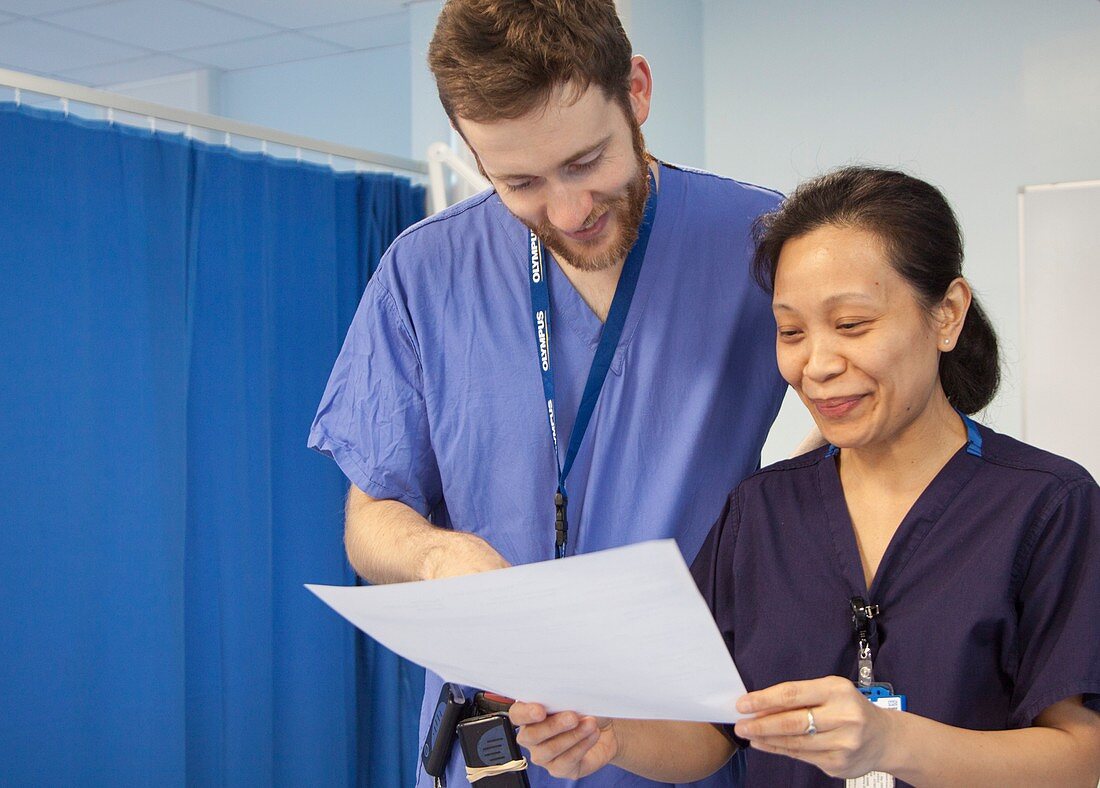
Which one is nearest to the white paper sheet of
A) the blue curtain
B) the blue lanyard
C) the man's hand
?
the man's hand

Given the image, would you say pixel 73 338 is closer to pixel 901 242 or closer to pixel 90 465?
pixel 90 465

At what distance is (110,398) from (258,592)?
686 millimetres

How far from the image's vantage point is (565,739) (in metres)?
1.03

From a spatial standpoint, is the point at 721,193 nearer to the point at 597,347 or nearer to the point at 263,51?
the point at 597,347

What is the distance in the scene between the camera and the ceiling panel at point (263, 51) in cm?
545

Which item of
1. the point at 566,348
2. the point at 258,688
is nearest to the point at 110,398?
the point at 258,688

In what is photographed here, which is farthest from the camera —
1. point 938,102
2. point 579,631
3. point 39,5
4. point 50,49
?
point 50,49

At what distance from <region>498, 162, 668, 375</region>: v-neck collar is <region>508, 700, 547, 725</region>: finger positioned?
47 cm

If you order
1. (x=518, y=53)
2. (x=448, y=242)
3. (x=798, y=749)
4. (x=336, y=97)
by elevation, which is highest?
(x=336, y=97)

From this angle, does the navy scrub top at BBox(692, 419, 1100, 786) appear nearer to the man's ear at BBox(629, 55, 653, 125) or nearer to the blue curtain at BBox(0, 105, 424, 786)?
the man's ear at BBox(629, 55, 653, 125)

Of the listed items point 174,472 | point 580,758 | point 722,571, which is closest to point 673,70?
point 174,472

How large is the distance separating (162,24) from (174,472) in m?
2.90

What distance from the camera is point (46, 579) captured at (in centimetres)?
262

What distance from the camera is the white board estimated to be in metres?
3.62
